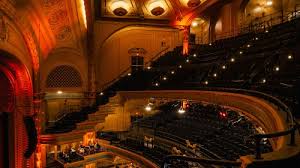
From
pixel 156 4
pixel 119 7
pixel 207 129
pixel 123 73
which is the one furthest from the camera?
pixel 123 73

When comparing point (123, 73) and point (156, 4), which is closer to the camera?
point (156, 4)

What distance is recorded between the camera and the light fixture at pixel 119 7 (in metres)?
19.2

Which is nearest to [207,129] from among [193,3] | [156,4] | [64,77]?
[64,77]

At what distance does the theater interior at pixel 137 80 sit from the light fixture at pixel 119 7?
66 mm

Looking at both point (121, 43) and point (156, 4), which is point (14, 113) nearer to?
point (121, 43)

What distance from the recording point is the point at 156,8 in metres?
20.1

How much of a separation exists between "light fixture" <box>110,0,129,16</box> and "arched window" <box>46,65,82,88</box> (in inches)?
188

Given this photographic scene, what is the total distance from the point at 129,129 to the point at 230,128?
822 cm

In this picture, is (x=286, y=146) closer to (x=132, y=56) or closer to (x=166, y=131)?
(x=166, y=131)

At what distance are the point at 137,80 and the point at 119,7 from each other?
514 centimetres

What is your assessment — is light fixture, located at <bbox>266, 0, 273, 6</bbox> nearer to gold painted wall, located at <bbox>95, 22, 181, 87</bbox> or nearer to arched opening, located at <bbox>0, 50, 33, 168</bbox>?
gold painted wall, located at <bbox>95, 22, 181, 87</bbox>

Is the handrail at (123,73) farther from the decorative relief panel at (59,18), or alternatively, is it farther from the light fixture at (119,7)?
the decorative relief panel at (59,18)

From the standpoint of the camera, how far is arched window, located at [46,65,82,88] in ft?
57.6

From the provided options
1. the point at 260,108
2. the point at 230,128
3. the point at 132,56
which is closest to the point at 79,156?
the point at 132,56
